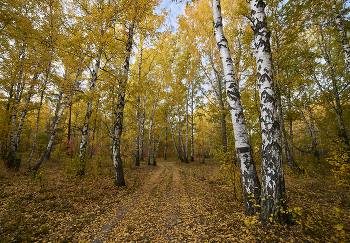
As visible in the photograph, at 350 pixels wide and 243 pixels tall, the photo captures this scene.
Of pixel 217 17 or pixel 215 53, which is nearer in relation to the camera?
pixel 217 17

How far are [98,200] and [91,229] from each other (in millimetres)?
2028

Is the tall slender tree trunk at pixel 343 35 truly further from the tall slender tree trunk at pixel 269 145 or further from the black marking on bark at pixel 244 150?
the black marking on bark at pixel 244 150

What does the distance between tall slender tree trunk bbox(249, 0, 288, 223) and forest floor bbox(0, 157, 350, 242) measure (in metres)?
0.27

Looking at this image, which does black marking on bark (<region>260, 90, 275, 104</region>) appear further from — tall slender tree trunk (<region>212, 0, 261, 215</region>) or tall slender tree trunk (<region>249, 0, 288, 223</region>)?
tall slender tree trunk (<region>212, 0, 261, 215</region>)

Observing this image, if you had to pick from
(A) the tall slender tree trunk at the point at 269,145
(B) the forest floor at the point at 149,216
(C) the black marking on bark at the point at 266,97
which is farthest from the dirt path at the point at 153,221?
(C) the black marking on bark at the point at 266,97

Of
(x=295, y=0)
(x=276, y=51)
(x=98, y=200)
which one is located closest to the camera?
(x=98, y=200)

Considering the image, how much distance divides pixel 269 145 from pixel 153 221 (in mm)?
3731

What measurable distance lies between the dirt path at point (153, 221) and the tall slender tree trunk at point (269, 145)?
174 centimetres

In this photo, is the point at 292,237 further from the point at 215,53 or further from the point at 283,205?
the point at 215,53

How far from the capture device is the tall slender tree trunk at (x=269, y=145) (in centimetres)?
281

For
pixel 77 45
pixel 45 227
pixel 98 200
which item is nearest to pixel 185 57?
pixel 77 45

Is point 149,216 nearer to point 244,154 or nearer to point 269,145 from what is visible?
point 244,154

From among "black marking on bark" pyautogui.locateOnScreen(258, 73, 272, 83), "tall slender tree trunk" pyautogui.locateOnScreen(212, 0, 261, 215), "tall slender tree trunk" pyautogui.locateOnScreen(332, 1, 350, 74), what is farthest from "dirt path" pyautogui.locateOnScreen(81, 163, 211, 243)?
"tall slender tree trunk" pyautogui.locateOnScreen(332, 1, 350, 74)

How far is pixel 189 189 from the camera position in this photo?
6.71m
